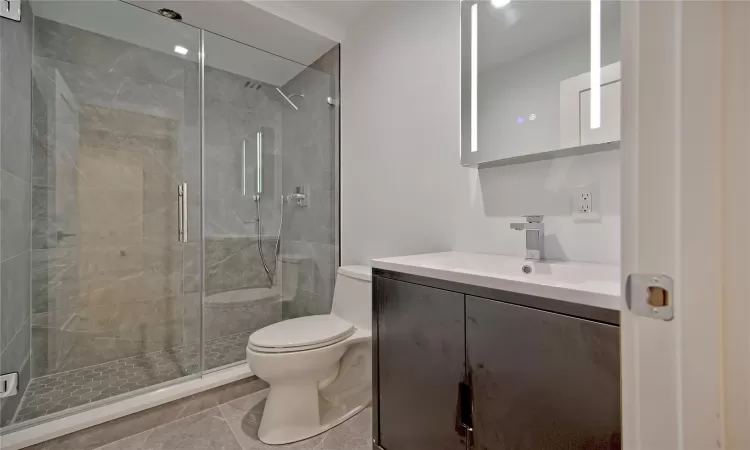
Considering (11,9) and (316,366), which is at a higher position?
(11,9)

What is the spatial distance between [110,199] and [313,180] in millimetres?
1273

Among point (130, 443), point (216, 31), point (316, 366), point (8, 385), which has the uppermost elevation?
point (216, 31)

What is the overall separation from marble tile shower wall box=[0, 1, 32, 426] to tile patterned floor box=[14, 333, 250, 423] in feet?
0.26

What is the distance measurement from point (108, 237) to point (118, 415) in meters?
1.15

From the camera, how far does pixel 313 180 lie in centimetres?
242

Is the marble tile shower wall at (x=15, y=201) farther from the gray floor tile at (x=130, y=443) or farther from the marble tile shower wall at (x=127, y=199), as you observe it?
the gray floor tile at (x=130, y=443)

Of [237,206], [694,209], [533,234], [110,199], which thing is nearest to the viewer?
[694,209]

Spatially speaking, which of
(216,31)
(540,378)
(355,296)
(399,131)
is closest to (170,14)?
(216,31)

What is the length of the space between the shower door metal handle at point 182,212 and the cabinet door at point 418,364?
165cm

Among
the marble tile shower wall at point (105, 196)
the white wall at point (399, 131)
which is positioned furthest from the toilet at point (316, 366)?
the marble tile shower wall at point (105, 196)

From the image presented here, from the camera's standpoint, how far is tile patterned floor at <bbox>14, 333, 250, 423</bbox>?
1626 mm

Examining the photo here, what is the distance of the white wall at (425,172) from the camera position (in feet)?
3.91

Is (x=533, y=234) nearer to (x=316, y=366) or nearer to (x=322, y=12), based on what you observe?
(x=316, y=366)

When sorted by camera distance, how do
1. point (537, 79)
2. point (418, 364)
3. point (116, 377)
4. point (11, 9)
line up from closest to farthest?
point (418, 364) < point (537, 79) < point (11, 9) < point (116, 377)
